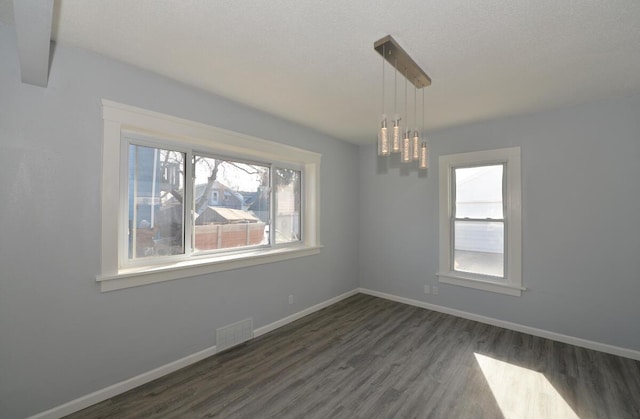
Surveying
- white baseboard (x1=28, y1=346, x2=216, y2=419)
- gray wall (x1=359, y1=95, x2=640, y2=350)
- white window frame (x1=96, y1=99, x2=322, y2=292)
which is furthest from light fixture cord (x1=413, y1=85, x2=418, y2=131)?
white baseboard (x1=28, y1=346, x2=216, y2=419)

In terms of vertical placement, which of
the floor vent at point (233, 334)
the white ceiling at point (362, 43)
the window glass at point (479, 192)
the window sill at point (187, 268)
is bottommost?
the floor vent at point (233, 334)

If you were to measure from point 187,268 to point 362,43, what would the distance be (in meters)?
2.34

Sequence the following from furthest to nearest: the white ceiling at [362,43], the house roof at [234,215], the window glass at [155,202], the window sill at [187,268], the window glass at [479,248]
Answer: 1. the window glass at [479,248]
2. the house roof at [234,215]
3. the window glass at [155,202]
4. the window sill at [187,268]
5. the white ceiling at [362,43]

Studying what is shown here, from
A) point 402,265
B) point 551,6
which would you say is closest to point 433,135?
point 402,265

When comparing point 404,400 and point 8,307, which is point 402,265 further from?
point 8,307

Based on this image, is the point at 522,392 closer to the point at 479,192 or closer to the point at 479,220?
the point at 479,220

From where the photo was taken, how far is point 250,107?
2.92 m

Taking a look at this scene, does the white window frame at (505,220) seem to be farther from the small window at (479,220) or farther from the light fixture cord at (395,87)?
the light fixture cord at (395,87)

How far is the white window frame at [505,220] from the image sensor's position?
10.4ft

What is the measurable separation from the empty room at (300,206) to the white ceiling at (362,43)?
0.02m

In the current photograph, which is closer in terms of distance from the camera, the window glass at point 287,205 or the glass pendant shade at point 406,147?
the glass pendant shade at point 406,147

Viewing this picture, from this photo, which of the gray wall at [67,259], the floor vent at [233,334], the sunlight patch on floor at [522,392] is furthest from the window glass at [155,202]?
the sunlight patch on floor at [522,392]

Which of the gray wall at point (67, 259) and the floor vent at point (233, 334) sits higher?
the gray wall at point (67, 259)

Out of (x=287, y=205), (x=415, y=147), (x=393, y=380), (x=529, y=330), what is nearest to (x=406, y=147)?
(x=415, y=147)
